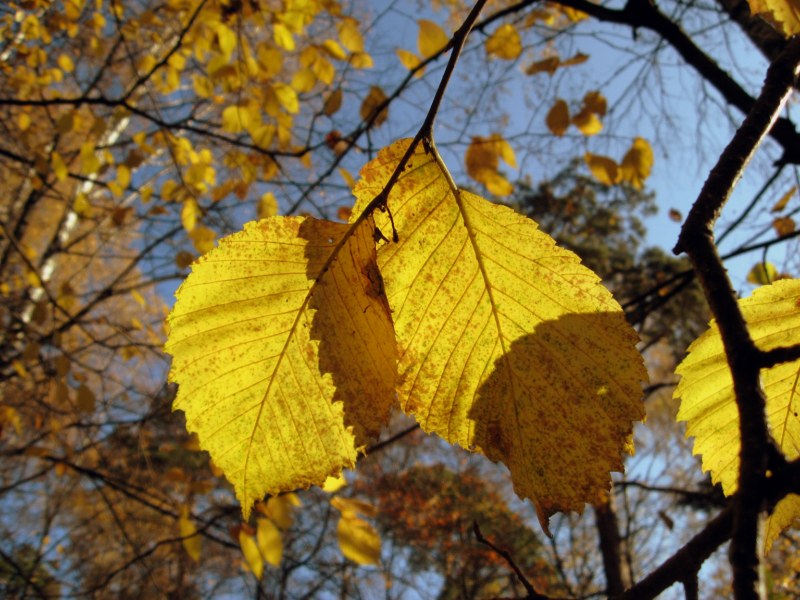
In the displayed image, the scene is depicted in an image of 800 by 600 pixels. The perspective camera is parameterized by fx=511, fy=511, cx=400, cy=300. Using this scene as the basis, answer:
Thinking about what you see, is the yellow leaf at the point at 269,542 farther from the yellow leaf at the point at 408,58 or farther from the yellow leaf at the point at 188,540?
the yellow leaf at the point at 408,58

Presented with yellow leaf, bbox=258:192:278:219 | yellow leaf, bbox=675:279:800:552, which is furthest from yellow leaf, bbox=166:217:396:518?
yellow leaf, bbox=258:192:278:219

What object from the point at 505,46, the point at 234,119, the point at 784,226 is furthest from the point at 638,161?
the point at 234,119

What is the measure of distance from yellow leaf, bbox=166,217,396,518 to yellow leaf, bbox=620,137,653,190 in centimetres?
131

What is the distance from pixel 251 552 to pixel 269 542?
0.23 ft

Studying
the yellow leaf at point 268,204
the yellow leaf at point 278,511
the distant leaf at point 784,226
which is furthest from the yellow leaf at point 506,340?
the distant leaf at point 784,226

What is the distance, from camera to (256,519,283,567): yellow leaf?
49.8 inches

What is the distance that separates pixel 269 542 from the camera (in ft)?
4.24

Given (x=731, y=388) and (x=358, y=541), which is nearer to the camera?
(x=731, y=388)

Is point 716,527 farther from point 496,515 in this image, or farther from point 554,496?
point 496,515

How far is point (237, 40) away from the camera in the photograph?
1.66 metres

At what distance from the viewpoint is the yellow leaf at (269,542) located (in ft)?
4.15

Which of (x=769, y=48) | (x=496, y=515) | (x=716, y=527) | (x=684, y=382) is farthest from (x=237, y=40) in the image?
(x=496, y=515)

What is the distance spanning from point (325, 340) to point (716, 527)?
0.23 m

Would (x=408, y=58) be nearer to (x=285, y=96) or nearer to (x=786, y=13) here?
(x=285, y=96)
